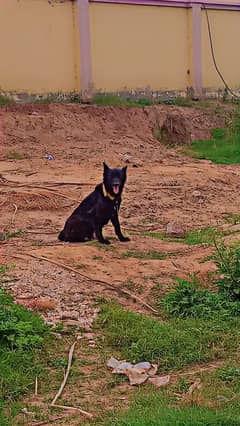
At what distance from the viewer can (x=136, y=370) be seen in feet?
17.0

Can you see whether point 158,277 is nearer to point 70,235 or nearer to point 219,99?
point 70,235

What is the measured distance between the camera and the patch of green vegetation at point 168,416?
170 inches

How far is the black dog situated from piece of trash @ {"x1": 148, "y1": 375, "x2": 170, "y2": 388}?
3483 mm

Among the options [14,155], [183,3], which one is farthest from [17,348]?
Answer: [183,3]

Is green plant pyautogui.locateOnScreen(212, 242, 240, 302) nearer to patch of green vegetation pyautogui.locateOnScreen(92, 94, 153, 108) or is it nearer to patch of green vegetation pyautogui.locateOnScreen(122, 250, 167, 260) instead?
patch of green vegetation pyautogui.locateOnScreen(122, 250, 167, 260)

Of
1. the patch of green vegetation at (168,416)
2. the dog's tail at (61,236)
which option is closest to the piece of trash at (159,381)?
the patch of green vegetation at (168,416)

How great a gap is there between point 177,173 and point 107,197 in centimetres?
473

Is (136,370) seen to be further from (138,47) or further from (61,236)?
(138,47)

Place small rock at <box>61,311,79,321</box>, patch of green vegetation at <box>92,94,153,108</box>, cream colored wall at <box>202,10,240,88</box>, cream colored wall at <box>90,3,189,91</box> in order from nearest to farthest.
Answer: small rock at <box>61,311,79,321</box>
patch of green vegetation at <box>92,94,153,108</box>
cream colored wall at <box>90,3,189,91</box>
cream colored wall at <box>202,10,240,88</box>

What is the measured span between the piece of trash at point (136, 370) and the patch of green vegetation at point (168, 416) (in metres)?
0.32

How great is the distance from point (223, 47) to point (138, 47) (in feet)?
9.49

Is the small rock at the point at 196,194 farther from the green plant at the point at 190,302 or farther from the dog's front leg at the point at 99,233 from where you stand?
the green plant at the point at 190,302

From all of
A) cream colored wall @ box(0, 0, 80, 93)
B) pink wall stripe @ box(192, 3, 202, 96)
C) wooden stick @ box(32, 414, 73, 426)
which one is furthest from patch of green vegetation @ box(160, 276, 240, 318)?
pink wall stripe @ box(192, 3, 202, 96)

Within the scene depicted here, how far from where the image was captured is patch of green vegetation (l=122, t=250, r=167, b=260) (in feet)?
26.5
